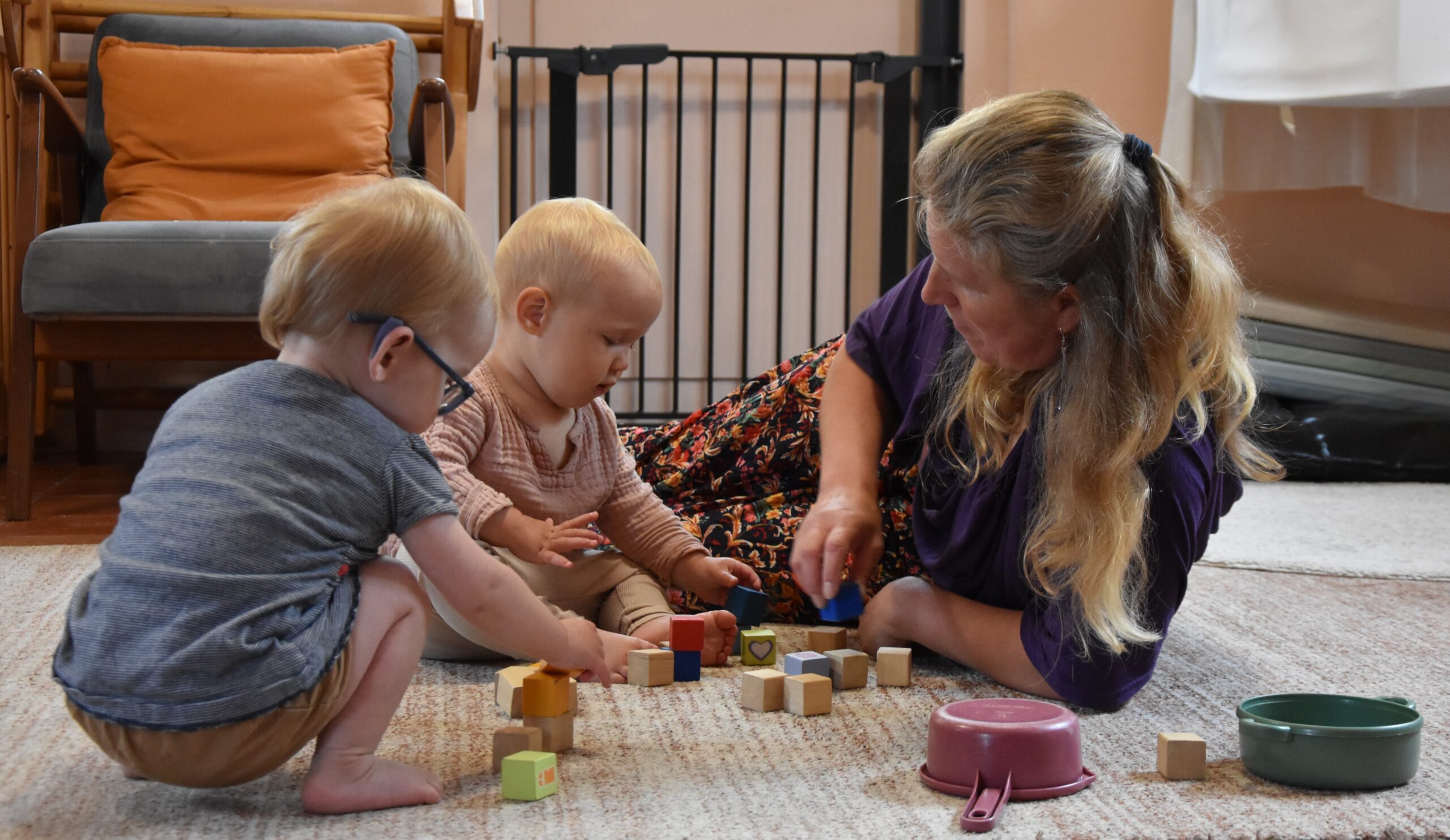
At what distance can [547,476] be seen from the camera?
1.27 metres

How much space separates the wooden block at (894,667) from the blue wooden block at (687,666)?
0.05m

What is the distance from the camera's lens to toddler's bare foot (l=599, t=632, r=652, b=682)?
118cm

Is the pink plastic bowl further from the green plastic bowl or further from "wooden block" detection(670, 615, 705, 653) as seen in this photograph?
"wooden block" detection(670, 615, 705, 653)

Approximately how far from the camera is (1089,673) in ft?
3.47

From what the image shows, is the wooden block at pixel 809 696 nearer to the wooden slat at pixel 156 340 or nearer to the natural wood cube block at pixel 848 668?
the natural wood cube block at pixel 848 668

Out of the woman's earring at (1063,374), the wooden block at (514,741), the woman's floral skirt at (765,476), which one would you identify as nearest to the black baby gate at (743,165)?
the woman's floral skirt at (765,476)

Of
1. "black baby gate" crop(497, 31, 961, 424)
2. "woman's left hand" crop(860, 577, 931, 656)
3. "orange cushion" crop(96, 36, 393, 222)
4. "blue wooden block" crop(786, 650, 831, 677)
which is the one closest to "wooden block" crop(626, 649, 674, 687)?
"blue wooden block" crop(786, 650, 831, 677)

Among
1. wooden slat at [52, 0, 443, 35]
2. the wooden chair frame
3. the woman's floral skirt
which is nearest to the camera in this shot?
the woman's floral skirt

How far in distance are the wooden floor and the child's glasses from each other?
1.00m

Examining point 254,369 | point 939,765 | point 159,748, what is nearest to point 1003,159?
point 939,765

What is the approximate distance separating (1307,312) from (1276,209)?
1.09 ft

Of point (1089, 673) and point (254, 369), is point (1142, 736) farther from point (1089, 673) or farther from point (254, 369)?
point (254, 369)

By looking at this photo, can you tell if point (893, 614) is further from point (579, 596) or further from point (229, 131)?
point (229, 131)

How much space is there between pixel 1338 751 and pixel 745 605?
0.57 meters
